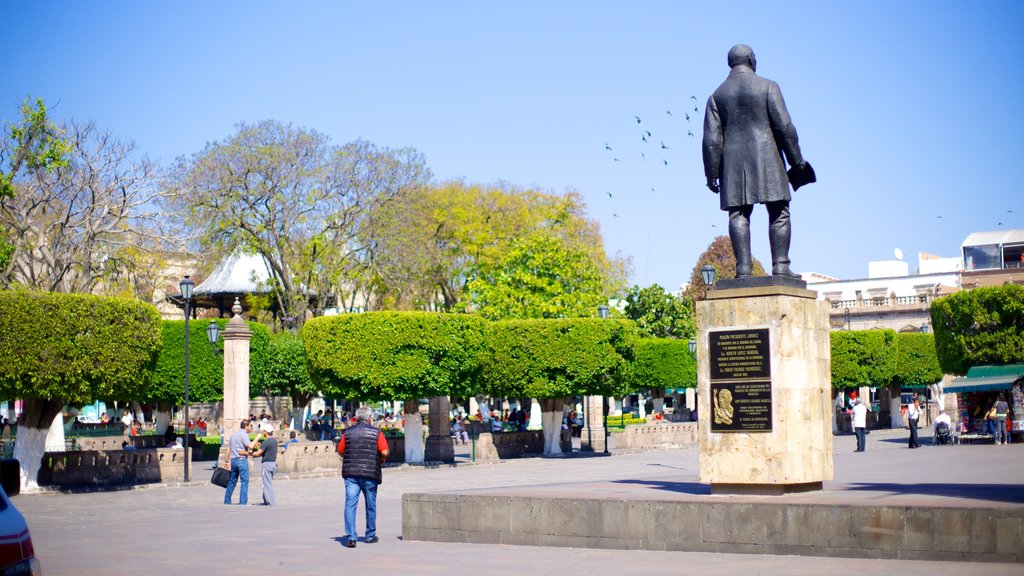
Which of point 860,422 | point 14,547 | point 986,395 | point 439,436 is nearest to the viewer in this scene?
point 14,547

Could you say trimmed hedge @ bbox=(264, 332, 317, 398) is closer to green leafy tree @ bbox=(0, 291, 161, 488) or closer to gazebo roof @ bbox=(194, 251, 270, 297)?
gazebo roof @ bbox=(194, 251, 270, 297)

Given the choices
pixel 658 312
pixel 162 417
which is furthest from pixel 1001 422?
pixel 658 312

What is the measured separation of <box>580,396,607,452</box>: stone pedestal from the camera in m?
44.2

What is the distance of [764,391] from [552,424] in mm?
27325

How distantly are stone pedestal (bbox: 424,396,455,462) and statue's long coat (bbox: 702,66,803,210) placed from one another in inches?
969

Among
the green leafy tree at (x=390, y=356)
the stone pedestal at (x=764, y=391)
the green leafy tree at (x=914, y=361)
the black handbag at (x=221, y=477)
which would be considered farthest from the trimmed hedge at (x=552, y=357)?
the stone pedestal at (x=764, y=391)

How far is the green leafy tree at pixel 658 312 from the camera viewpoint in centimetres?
7719

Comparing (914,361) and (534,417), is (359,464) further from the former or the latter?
(534,417)

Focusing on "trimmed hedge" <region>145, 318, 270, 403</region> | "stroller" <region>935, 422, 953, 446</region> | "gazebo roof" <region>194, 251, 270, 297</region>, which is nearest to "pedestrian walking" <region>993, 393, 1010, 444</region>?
"stroller" <region>935, 422, 953, 446</region>

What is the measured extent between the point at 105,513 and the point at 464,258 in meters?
43.5

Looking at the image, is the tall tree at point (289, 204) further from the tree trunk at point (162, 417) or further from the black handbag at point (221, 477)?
the black handbag at point (221, 477)

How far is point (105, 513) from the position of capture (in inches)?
849

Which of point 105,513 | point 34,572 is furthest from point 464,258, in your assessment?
point 34,572

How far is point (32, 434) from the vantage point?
1046 inches
